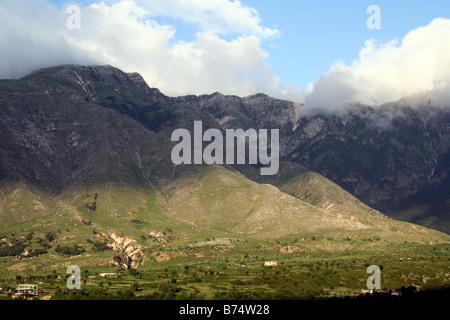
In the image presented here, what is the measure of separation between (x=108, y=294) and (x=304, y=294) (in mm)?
67859

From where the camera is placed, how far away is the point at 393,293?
200 m

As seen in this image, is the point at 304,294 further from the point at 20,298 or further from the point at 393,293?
the point at 20,298

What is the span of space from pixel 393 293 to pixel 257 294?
5308cm
